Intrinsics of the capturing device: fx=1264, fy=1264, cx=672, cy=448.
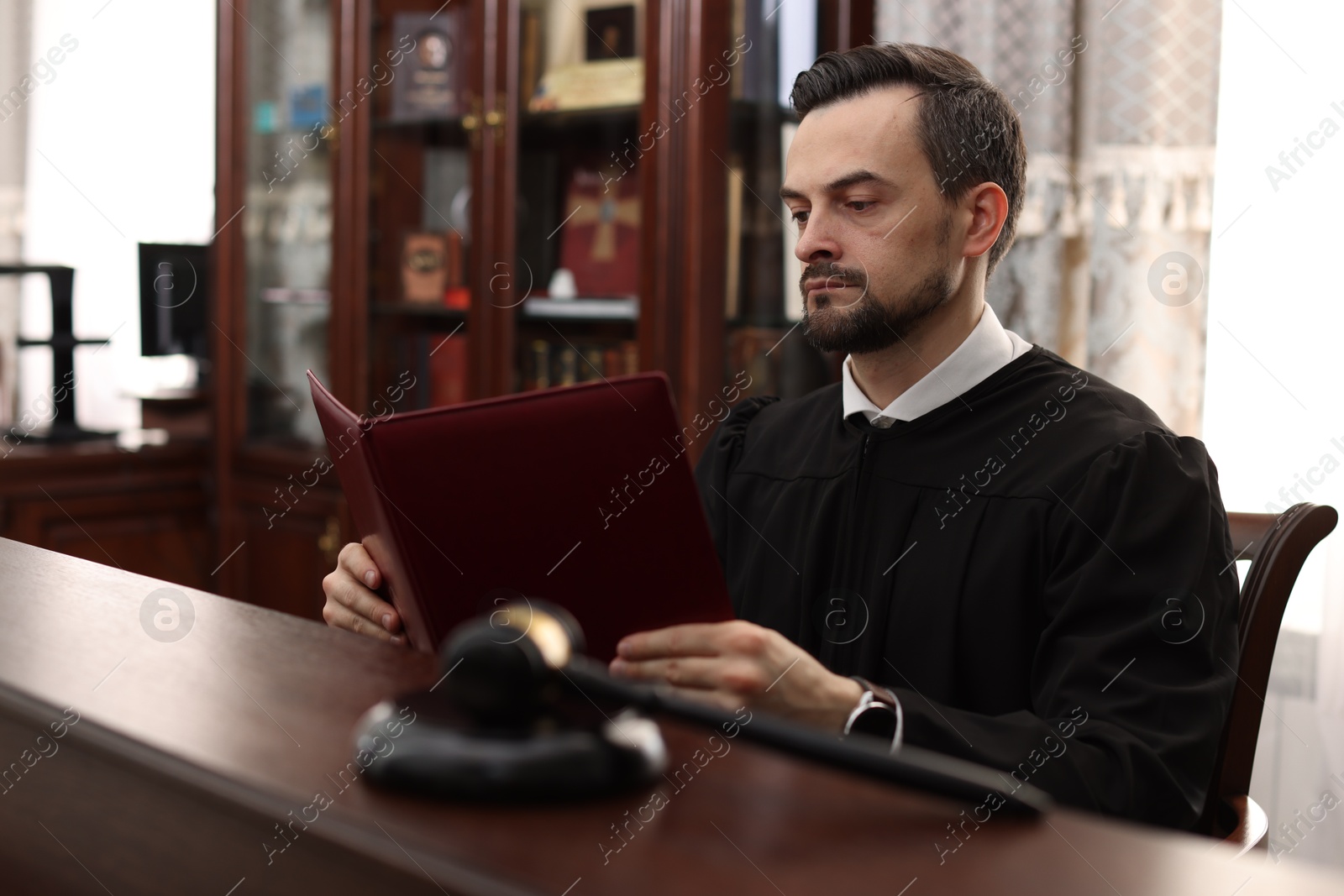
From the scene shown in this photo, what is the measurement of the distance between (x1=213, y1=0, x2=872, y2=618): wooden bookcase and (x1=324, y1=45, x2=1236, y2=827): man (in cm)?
93

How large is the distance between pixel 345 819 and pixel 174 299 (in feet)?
11.6

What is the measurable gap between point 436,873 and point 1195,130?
2.31 metres

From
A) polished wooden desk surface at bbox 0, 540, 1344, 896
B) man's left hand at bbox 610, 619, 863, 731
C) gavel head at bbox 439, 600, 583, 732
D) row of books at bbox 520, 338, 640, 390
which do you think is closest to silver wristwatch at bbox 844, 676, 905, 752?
man's left hand at bbox 610, 619, 863, 731

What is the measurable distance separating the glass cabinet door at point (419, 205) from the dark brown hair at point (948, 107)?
161 centimetres

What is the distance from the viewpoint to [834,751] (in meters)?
0.60

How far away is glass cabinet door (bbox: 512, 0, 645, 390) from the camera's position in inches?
117

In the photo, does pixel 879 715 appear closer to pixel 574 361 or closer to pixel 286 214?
pixel 574 361

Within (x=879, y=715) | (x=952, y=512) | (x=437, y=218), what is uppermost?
(x=437, y=218)

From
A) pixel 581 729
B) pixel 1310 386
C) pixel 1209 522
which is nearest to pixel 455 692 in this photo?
pixel 581 729

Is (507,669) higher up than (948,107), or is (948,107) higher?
(948,107)

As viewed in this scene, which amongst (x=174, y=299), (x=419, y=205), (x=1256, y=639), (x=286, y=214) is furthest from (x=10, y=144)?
(x=1256, y=639)

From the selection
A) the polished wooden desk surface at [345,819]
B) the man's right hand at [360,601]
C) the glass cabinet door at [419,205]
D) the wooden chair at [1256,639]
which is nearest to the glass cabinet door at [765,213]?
the glass cabinet door at [419,205]

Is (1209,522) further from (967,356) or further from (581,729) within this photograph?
(581,729)

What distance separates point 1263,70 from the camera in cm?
234
